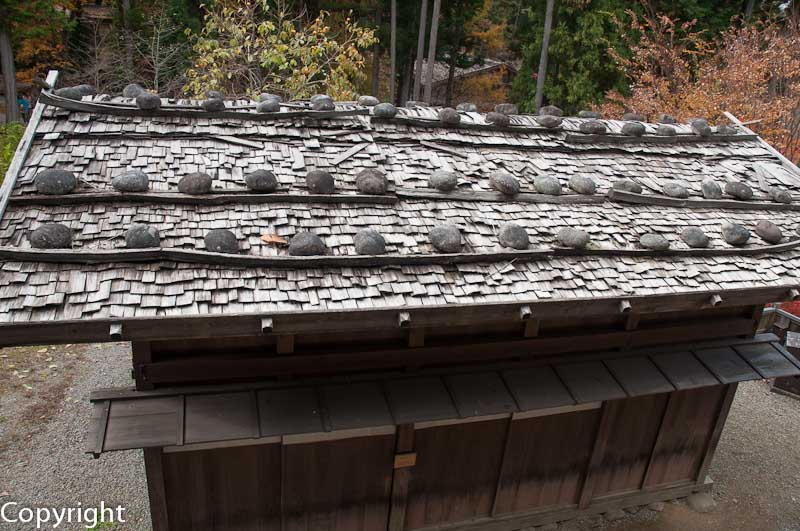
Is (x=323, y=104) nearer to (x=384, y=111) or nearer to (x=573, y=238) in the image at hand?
(x=384, y=111)

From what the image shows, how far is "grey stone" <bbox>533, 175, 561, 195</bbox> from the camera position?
5.52 metres

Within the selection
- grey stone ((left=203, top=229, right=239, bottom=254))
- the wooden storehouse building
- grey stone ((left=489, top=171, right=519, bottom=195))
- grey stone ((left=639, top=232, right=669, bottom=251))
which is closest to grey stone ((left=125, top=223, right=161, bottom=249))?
the wooden storehouse building

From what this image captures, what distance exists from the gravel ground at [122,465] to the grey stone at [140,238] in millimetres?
4070

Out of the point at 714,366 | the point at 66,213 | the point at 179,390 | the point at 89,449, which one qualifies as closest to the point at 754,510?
the point at 714,366

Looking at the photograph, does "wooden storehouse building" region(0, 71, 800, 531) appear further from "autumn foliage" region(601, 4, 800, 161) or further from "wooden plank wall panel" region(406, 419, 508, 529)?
"autumn foliage" region(601, 4, 800, 161)

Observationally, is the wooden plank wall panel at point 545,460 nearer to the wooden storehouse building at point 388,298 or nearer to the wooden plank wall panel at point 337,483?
the wooden storehouse building at point 388,298

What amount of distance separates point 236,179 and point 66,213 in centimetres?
134

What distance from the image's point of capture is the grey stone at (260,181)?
4613 millimetres

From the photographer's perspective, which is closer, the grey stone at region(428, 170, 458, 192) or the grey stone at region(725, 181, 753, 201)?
the grey stone at region(428, 170, 458, 192)

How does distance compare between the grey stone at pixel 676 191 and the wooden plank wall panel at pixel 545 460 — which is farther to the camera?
the grey stone at pixel 676 191

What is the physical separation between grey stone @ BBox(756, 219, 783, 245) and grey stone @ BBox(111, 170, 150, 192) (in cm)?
596

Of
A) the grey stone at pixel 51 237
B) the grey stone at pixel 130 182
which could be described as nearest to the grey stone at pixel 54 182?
the grey stone at pixel 130 182

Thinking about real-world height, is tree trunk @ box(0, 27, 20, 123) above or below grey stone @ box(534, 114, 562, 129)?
below

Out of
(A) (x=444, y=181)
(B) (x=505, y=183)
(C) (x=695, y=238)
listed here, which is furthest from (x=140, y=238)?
(C) (x=695, y=238)
